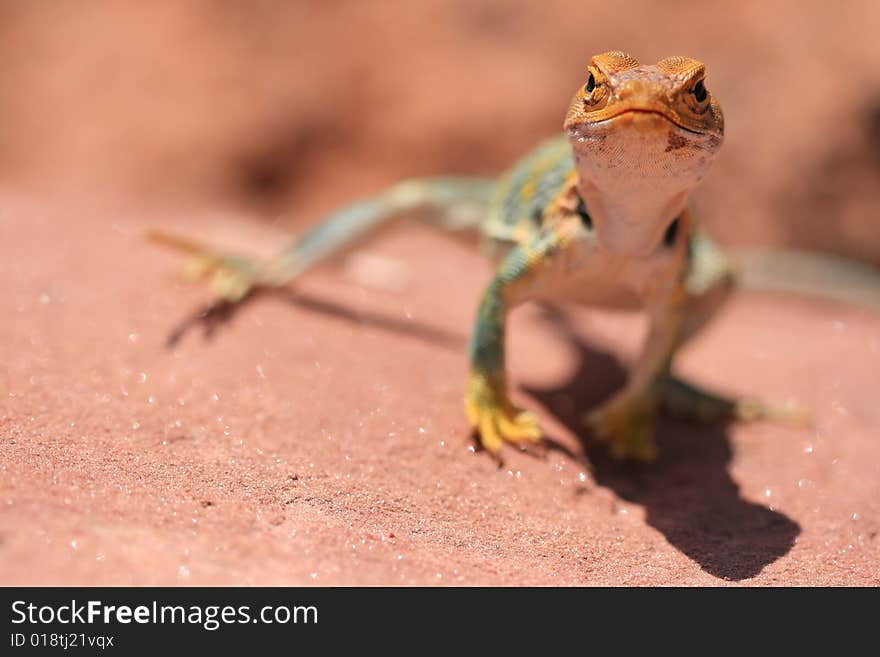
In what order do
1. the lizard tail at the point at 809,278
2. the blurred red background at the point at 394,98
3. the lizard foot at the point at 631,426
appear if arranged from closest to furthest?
the lizard foot at the point at 631,426 → the lizard tail at the point at 809,278 → the blurred red background at the point at 394,98

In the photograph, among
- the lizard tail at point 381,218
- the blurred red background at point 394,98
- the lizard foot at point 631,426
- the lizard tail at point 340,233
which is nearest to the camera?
the lizard foot at point 631,426

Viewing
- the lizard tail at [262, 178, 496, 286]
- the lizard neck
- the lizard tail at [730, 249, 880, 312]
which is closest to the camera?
the lizard neck

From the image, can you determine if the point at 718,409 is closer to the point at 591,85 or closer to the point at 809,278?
the point at 591,85

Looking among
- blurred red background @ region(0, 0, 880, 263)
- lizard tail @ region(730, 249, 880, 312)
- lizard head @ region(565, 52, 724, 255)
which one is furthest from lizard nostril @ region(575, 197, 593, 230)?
blurred red background @ region(0, 0, 880, 263)

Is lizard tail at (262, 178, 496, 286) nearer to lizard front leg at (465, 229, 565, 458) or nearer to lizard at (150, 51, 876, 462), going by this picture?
lizard at (150, 51, 876, 462)

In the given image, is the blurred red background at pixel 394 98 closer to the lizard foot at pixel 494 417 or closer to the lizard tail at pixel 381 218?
the lizard tail at pixel 381 218

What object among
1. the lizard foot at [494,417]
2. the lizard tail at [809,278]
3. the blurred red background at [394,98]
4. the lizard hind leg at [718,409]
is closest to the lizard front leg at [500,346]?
the lizard foot at [494,417]
